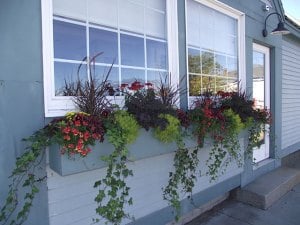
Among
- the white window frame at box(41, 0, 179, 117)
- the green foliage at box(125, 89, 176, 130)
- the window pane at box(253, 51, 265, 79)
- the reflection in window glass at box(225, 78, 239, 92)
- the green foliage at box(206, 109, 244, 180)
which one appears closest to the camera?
the white window frame at box(41, 0, 179, 117)

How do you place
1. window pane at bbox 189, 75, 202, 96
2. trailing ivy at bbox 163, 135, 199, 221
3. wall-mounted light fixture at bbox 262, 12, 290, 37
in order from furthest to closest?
wall-mounted light fixture at bbox 262, 12, 290, 37, window pane at bbox 189, 75, 202, 96, trailing ivy at bbox 163, 135, 199, 221

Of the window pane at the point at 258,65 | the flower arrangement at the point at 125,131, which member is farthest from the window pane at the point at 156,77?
the window pane at the point at 258,65

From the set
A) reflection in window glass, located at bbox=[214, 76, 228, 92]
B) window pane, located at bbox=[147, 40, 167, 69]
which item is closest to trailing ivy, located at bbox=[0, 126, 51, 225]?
window pane, located at bbox=[147, 40, 167, 69]

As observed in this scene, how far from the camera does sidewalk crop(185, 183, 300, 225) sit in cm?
400

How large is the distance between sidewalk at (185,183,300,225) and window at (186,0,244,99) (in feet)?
5.29

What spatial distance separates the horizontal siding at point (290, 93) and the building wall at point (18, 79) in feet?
18.3

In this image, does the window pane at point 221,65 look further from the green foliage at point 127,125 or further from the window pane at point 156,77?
the green foliage at point 127,125

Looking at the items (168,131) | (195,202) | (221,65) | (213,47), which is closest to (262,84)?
(221,65)

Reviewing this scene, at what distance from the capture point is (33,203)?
7.66 feet

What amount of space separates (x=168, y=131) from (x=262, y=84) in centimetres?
363

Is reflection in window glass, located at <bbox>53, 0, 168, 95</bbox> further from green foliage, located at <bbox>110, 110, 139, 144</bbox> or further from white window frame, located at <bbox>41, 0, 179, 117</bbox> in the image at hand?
green foliage, located at <bbox>110, 110, 139, 144</bbox>

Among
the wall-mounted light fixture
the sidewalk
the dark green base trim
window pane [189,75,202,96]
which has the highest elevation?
the wall-mounted light fixture

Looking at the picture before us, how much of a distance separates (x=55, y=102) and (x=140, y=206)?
143 cm

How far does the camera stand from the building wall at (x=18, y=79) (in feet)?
7.09
